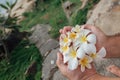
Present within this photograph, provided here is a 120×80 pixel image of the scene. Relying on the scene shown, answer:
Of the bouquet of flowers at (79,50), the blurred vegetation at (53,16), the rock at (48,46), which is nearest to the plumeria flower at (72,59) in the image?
the bouquet of flowers at (79,50)

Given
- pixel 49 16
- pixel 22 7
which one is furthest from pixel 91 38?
pixel 22 7

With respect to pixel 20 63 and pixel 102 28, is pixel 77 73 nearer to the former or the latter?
pixel 102 28

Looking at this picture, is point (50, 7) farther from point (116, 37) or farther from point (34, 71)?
point (116, 37)

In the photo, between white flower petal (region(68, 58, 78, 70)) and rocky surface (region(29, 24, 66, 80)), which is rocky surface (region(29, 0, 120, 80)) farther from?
white flower petal (region(68, 58, 78, 70))

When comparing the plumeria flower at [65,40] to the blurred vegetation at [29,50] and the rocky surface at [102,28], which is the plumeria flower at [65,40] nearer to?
the rocky surface at [102,28]

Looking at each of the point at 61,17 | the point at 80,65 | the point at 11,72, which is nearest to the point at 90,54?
the point at 80,65

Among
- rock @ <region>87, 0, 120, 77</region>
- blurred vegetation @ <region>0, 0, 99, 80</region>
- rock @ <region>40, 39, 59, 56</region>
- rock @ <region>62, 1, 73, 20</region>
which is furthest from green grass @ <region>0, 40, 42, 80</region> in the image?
rock @ <region>62, 1, 73, 20</region>
